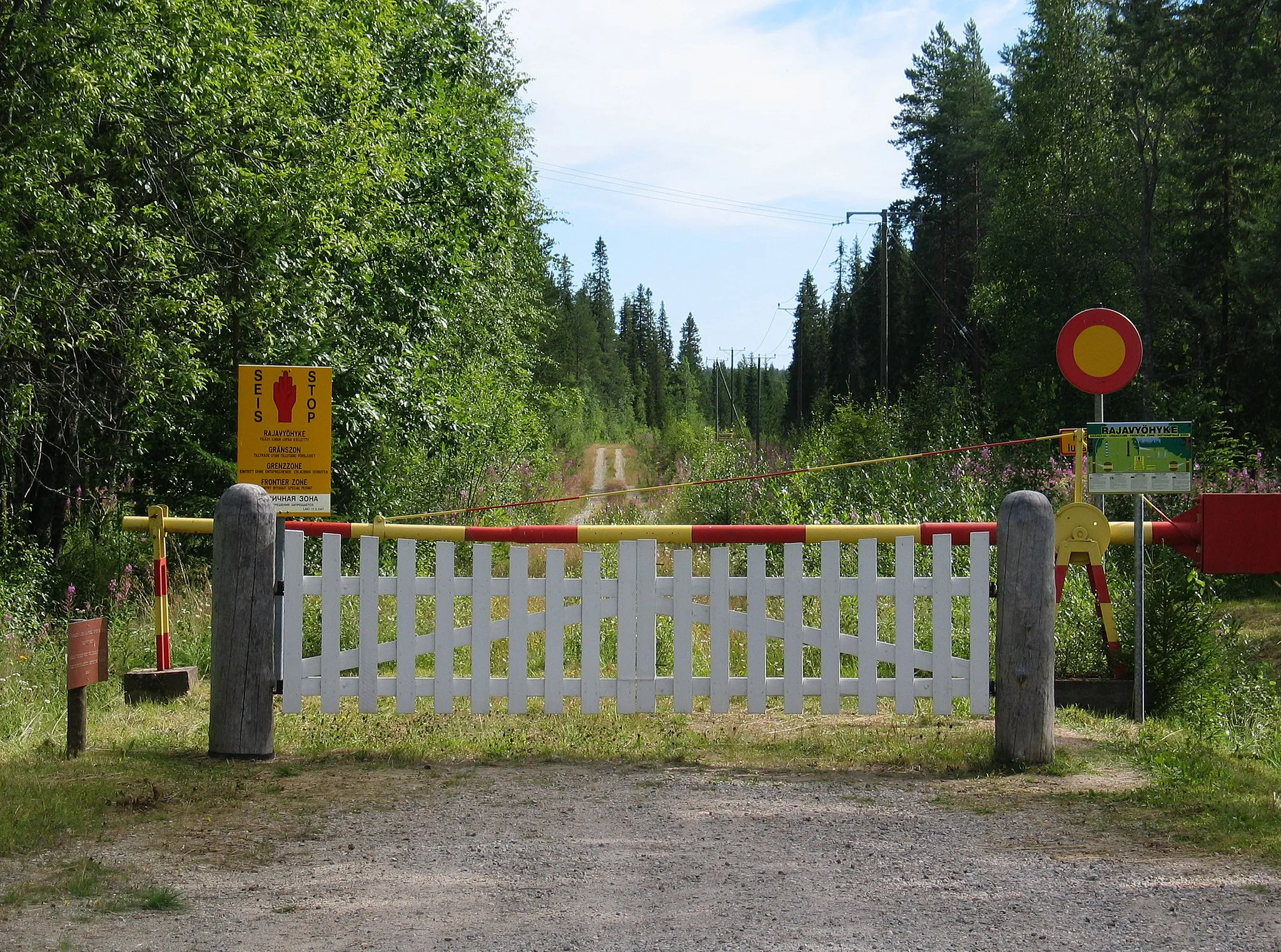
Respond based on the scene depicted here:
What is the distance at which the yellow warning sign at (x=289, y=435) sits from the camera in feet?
26.0

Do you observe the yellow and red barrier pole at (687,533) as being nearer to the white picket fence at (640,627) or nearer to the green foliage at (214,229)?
the white picket fence at (640,627)

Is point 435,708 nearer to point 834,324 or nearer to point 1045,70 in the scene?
point 1045,70

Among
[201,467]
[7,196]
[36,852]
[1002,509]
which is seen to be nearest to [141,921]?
[36,852]

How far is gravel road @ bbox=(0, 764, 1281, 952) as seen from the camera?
372 centimetres

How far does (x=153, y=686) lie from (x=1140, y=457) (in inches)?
280

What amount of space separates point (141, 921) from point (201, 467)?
12371 millimetres

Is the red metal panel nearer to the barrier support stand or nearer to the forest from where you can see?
the forest

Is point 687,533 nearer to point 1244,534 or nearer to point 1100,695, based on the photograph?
point 1100,695

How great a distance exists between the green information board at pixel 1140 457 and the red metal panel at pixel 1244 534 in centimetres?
43

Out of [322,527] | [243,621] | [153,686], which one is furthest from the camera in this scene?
[153,686]

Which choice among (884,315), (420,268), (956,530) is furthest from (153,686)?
(884,315)

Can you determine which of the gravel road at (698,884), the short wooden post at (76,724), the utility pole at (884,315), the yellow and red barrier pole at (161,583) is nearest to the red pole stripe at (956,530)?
the gravel road at (698,884)

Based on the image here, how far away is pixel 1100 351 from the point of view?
25.9 feet

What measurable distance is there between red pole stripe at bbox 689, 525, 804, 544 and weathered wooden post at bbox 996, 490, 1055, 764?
1.15m
